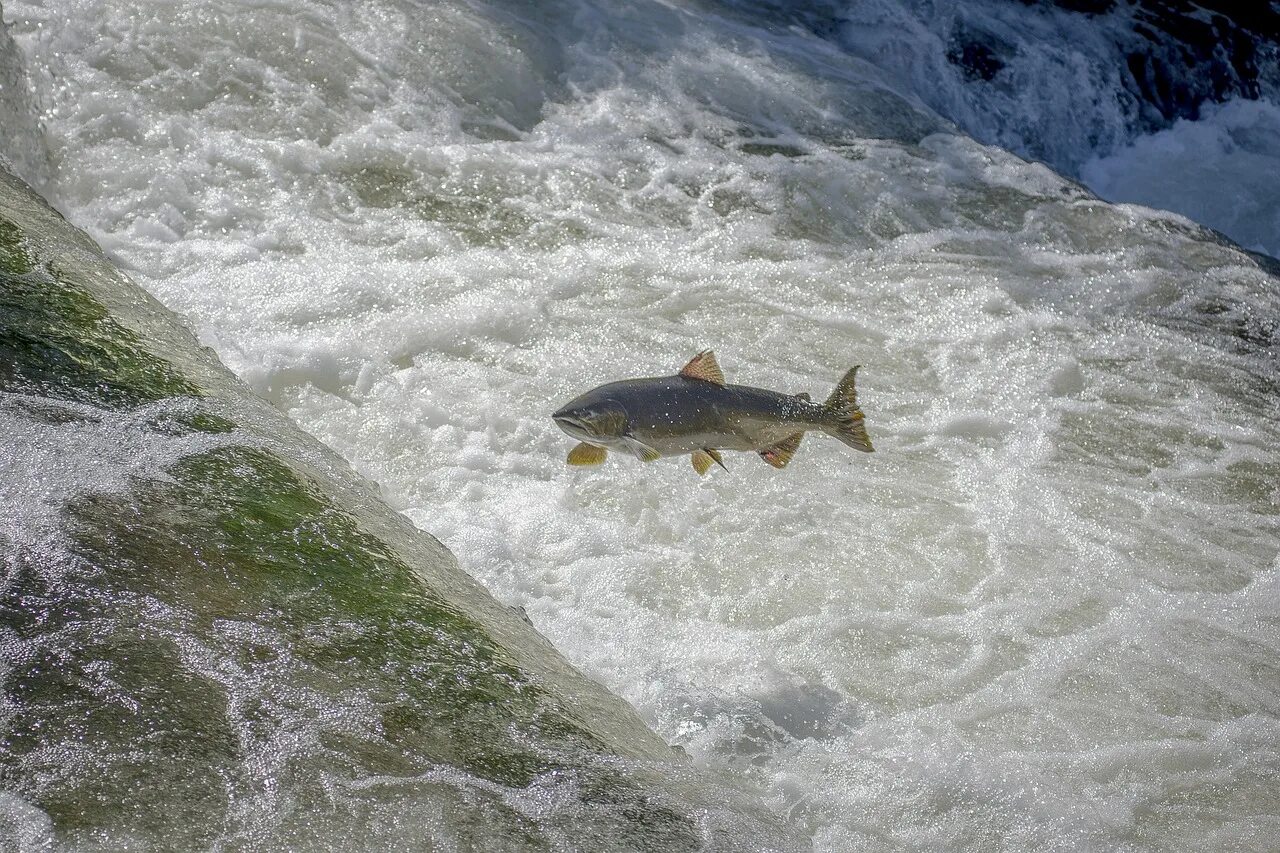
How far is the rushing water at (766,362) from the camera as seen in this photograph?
3.53 meters

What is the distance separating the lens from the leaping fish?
283 centimetres

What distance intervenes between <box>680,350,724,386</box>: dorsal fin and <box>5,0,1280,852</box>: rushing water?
0.97m

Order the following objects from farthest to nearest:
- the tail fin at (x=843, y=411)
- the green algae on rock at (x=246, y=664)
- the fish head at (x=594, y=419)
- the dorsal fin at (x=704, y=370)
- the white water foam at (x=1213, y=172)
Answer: the white water foam at (x=1213, y=172) → the tail fin at (x=843, y=411) → the dorsal fin at (x=704, y=370) → the fish head at (x=594, y=419) → the green algae on rock at (x=246, y=664)

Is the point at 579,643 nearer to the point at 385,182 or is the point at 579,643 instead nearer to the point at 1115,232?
the point at 385,182

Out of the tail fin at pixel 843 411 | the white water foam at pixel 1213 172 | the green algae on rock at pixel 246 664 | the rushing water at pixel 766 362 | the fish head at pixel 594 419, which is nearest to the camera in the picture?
the green algae on rock at pixel 246 664

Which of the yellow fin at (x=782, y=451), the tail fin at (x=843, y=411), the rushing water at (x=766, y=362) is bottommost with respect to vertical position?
the rushing water at (x=766, y=362)

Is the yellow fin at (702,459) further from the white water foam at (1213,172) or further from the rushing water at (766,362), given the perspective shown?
the white water foam at (1213,172)

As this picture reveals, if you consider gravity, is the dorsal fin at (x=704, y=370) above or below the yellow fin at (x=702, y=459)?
above

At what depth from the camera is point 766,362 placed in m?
5.45

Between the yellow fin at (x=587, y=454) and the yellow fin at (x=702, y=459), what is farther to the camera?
the yellow fin at (x=702, y=459)

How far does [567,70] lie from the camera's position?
819cm

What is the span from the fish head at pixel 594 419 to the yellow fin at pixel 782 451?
478 mm

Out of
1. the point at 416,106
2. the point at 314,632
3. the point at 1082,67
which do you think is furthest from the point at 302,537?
the point at 1082,67

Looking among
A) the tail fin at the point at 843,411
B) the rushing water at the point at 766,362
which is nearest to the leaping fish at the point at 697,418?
the tail fin at the point at 843,411
